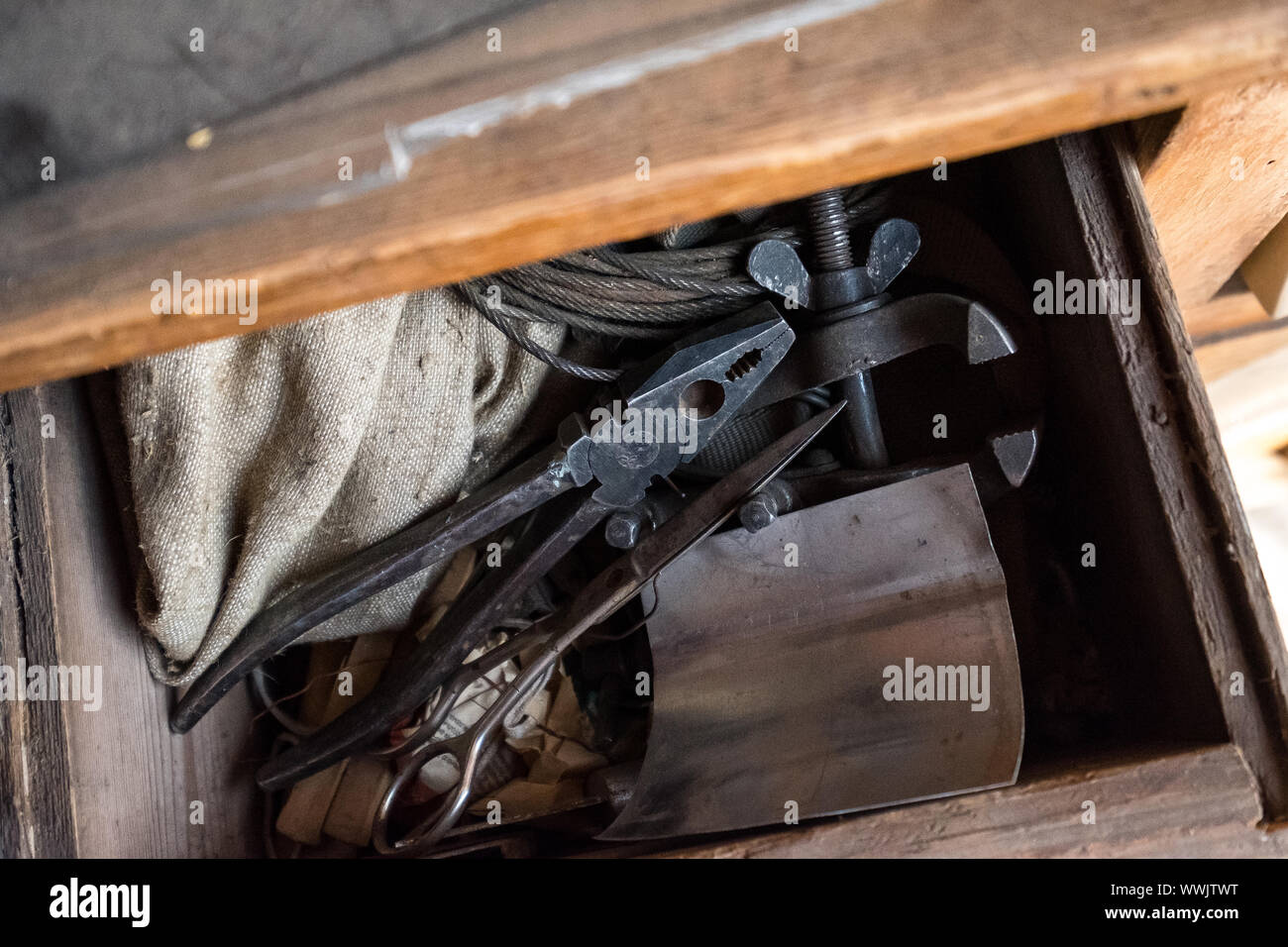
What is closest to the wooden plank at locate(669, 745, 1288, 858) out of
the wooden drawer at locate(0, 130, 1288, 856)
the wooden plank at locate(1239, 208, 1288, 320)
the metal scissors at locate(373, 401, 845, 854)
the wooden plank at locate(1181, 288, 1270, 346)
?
the wooden drawer at locate(0, 130, 1288, 856)

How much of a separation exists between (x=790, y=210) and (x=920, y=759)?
41cm

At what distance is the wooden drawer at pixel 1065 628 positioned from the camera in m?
0.59

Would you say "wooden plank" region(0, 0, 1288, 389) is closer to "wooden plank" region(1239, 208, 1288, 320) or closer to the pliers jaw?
the pliers jaw

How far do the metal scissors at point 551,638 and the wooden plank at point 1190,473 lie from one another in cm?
21

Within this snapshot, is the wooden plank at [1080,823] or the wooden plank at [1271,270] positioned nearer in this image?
the wooden plank at [1080,823]

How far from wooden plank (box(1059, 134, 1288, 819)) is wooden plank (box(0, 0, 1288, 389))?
23 centimetres

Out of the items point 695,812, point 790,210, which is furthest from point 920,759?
point 790,210

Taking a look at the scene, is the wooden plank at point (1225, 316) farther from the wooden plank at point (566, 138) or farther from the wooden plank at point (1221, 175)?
the wooden plank at point (566, 138)

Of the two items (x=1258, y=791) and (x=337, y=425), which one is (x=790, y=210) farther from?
(x=1258, y=791)

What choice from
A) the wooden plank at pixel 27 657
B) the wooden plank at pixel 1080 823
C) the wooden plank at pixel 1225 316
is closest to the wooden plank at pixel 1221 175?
the wooden plank at pixel 1225 316

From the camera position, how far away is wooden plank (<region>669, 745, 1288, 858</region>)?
0.58m

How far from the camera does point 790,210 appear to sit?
715mm

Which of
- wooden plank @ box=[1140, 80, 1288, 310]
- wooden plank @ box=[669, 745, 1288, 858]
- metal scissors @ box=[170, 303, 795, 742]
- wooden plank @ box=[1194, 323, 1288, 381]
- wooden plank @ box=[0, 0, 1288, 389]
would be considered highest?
wooden plank @ box=[1194, 323, 1288, 381]

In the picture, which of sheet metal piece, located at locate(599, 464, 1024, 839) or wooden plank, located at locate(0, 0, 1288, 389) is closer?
wooden plank, located at locate(0, 0, 1288, 389)
